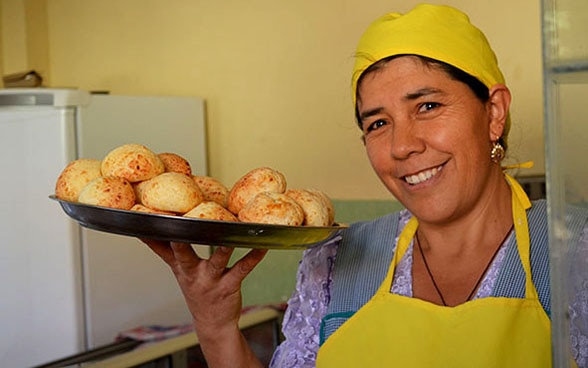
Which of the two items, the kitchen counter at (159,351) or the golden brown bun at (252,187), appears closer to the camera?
the golden brown bun at (252,187)

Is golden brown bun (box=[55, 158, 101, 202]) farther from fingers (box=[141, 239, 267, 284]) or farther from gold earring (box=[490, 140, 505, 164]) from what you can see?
gold earring (box=[490, 140, 505, 164])

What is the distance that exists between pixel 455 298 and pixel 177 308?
168 centimetres

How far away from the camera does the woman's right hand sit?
1.15m

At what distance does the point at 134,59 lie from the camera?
3.03 m

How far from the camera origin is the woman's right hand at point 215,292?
45.4 inches

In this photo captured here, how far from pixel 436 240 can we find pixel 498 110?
255 millimetres

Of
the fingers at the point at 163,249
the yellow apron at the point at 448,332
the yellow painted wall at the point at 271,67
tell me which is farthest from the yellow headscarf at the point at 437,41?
the yellow painted wall at the point at 271,67

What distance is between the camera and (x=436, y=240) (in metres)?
1.29

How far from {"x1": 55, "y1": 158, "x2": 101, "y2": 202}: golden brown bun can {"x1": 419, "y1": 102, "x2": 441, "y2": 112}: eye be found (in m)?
0.52

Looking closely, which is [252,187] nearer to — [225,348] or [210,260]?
[210,260]

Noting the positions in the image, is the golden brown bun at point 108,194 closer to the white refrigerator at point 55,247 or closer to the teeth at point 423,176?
the teeth at point 423,176

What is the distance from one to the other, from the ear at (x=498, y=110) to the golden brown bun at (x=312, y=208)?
1.09ft

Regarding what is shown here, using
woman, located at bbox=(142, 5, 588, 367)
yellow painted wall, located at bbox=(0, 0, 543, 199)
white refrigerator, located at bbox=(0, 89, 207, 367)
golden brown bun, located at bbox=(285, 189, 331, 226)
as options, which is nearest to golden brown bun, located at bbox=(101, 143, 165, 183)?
woman, located at bbox=(142, 5, 588, 367)

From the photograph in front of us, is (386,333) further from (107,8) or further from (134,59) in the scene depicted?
(107,8)
